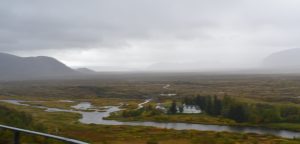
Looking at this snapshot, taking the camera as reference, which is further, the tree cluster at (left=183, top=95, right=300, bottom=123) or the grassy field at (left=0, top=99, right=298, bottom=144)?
the tree cluster at (left=183, top=95, right=300, bottom=123)

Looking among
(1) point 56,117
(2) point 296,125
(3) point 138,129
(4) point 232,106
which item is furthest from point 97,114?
(2) point 296,125

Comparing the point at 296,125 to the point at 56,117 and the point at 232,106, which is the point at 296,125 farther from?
the point at 56,117

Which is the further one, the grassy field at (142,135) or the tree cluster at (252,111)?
the tree cluster at (252,111)

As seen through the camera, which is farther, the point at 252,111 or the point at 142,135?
the point at 252,111

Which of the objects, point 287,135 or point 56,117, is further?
point 56,117

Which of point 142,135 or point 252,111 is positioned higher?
point 252,111

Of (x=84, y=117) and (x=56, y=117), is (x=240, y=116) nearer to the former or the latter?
(x=84, y=117)

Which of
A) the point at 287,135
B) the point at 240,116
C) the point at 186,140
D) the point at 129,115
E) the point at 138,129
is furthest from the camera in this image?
the point at 129,115

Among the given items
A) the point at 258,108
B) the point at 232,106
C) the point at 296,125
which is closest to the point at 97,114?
the point at 232,106

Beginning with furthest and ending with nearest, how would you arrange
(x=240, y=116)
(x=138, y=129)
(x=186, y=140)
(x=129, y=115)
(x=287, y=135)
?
(x=129, y=115) → (x=240, y=116) → (x=138, y=129) → (x=287, y=135) → (x=186, y=140)
